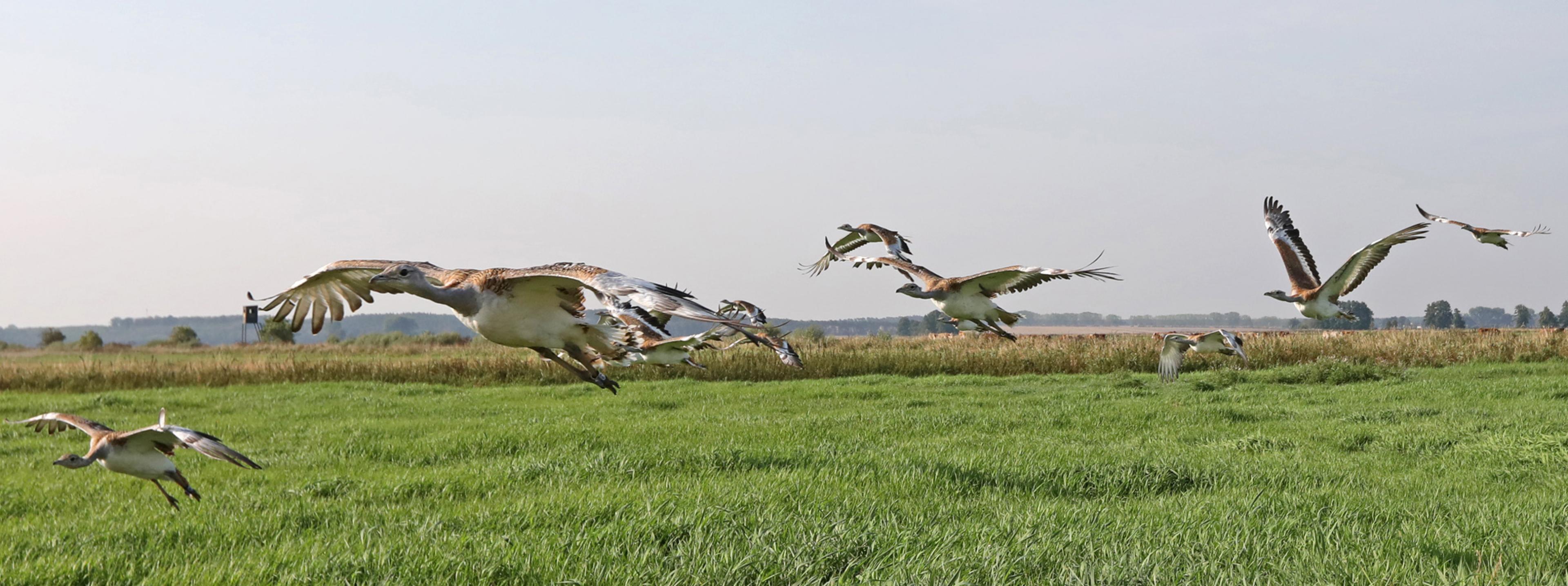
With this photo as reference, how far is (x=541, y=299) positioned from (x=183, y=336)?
9066cm

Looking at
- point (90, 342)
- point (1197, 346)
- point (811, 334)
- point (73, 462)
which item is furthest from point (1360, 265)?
point (90, 342)

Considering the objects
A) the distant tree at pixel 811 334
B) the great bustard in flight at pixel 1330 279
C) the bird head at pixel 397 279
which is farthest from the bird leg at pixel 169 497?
the distant tree at pixel 811 334

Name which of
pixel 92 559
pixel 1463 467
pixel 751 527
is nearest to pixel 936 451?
pixel 751 527

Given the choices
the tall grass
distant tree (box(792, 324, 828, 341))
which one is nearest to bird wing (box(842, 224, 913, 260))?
the tall grass

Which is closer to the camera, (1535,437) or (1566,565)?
(1566,565)

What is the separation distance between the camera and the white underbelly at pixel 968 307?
388 inches

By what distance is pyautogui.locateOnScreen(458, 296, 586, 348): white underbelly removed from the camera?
450 cm

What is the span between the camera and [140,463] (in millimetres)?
5715

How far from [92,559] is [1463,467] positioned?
1251cm

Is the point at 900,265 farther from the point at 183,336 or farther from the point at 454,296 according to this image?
the point at 183,336

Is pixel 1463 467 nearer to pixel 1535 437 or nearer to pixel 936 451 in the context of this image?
pixel 1535 437

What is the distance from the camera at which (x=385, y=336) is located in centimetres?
7094

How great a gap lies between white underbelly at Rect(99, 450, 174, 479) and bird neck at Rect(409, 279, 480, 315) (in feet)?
8.00

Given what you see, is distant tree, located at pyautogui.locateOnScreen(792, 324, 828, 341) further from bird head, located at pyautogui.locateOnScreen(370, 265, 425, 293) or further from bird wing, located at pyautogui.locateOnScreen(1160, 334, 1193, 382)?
bird head, located at pyautogui.locateOnScreen(370, 265, 425, 293)
